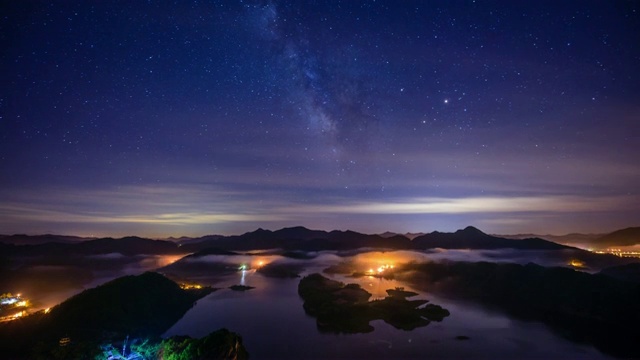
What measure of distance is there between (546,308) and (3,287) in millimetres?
122425

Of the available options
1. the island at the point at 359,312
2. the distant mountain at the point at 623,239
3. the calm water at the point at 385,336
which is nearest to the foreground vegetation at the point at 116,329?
the calm water at the point at 385,336

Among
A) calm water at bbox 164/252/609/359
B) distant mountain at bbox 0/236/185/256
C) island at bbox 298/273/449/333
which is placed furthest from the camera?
distant mountain at bbox 0/236/185/256

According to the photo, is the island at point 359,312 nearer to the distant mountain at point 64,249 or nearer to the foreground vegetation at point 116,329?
the foreground vegetation at point 116,329

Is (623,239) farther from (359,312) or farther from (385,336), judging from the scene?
(385,336)

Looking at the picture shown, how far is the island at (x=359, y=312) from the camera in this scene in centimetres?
5188

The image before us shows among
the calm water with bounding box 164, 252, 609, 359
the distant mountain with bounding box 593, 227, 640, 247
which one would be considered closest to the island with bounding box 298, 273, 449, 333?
the calm water with bounding box 164, 252, 609, 359

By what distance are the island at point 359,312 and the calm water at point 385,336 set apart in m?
1.61

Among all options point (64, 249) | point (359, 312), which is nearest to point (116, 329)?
point (359, 312)

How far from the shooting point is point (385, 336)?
4675 cm

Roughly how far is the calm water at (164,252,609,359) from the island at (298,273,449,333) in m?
1.61

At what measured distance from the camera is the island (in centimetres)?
5188

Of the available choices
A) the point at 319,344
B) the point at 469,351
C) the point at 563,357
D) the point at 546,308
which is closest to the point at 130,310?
the point at 319,344

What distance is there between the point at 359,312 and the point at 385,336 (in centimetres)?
938

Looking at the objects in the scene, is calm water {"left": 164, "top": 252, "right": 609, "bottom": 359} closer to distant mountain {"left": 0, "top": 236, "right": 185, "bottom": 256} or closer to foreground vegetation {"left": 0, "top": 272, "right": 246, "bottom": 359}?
foreground vegetation {"left": 0, "top": 272, "right": 246, "bottom": 359}
